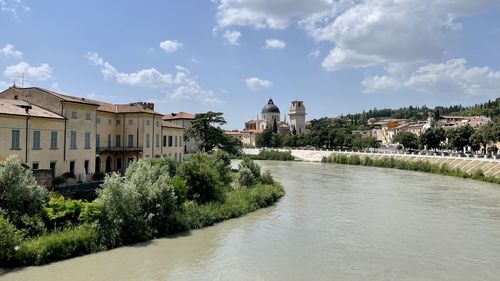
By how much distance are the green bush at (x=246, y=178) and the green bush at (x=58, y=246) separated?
17908 mm

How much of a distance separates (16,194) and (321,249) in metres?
12.6

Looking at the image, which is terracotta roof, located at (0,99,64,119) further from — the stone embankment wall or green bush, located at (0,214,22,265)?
the stone embankment wall

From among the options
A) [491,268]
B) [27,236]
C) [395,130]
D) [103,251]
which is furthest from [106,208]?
[395,130]

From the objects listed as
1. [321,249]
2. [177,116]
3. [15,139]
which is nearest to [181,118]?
[177,116]

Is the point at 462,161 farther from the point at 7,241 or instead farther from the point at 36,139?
the point at 7,241

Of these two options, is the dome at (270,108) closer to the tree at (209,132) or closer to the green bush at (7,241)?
the tree at (209,132)

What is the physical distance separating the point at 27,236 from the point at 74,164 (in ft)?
43.7

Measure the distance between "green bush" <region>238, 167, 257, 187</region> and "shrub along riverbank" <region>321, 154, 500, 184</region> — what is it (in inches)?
1091

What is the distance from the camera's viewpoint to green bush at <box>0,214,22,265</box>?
1541 centimetres

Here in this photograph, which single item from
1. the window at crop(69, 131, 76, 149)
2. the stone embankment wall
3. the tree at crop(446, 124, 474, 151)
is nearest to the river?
the window at crop(69, 131, 76, 149)

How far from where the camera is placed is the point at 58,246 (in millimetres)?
16734

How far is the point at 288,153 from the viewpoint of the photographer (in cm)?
10131

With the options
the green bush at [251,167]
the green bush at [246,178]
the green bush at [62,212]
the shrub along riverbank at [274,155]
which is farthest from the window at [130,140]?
the shrub along riverbank at [274,155]

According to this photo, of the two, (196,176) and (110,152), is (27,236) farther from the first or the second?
(110,152)
